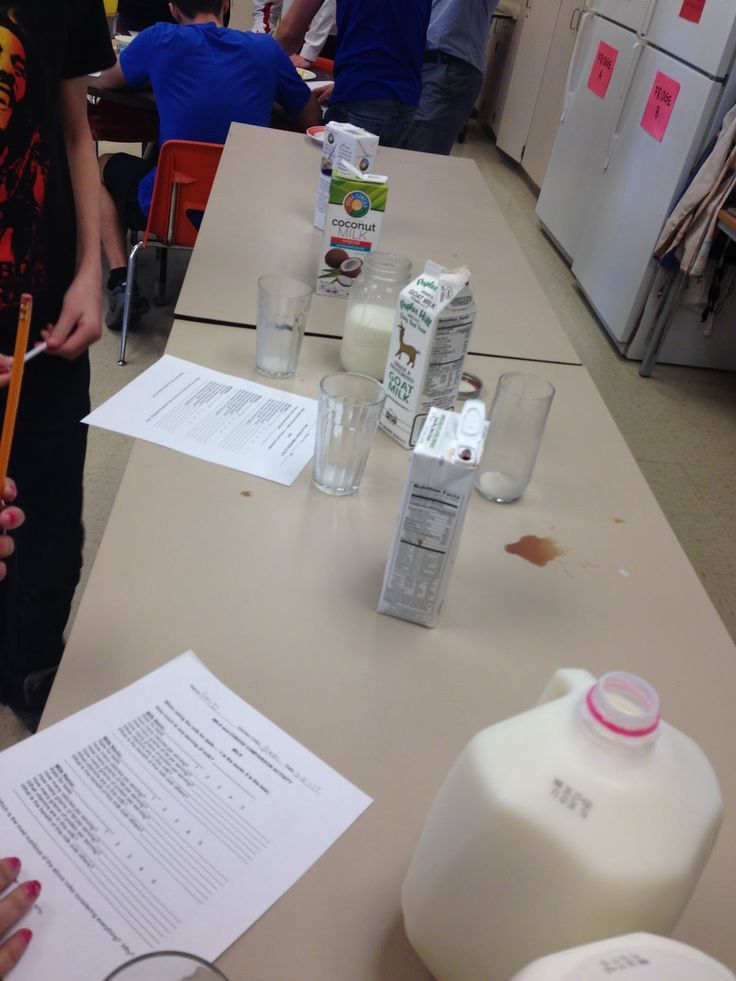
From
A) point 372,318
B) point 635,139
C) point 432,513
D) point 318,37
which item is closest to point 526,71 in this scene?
point 318,37

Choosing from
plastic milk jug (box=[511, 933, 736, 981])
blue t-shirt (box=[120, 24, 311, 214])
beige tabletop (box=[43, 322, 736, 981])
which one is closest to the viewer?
plastic milk jug (box=[511, 933, 736, 981])

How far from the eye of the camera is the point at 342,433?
96 centimetres

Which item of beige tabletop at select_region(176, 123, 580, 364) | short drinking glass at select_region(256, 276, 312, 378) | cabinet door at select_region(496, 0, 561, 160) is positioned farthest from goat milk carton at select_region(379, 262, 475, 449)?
cabinet door at select_region(496, 0, 561, 160)

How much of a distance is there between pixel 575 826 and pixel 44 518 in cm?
108

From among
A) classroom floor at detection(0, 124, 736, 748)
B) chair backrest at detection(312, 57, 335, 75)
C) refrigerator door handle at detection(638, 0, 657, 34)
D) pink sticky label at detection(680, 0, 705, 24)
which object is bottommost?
classroom floor at detection(0, 124, 736, 748)

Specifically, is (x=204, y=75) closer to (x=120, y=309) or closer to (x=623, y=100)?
(x=120, y=309)

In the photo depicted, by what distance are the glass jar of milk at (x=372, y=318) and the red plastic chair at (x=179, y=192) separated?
129 cm

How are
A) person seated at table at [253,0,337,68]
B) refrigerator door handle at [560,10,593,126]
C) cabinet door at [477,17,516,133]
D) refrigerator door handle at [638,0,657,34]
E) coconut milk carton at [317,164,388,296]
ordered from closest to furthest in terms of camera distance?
1. coconut milk carton at [317,164,388,296]
2. refrigerator door handle at [638,0,657,34]
3. person seated at table at [253,0,337,68]
4. refrigerator door handle at [560,10,593,126]
5. cabinet door at [477,17,516,133]

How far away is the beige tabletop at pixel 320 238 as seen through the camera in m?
1.40

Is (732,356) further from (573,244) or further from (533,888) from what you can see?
(533,888)

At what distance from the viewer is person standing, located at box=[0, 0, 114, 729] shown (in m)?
1.06

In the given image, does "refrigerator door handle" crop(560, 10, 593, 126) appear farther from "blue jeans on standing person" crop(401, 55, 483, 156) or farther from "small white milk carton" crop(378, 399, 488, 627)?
"small white milk carton" crop(378, 399, 488, 627)

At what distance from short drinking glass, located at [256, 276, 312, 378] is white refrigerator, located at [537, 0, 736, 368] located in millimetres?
2212

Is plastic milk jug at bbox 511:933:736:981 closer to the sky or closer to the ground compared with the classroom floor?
closer to the sky
